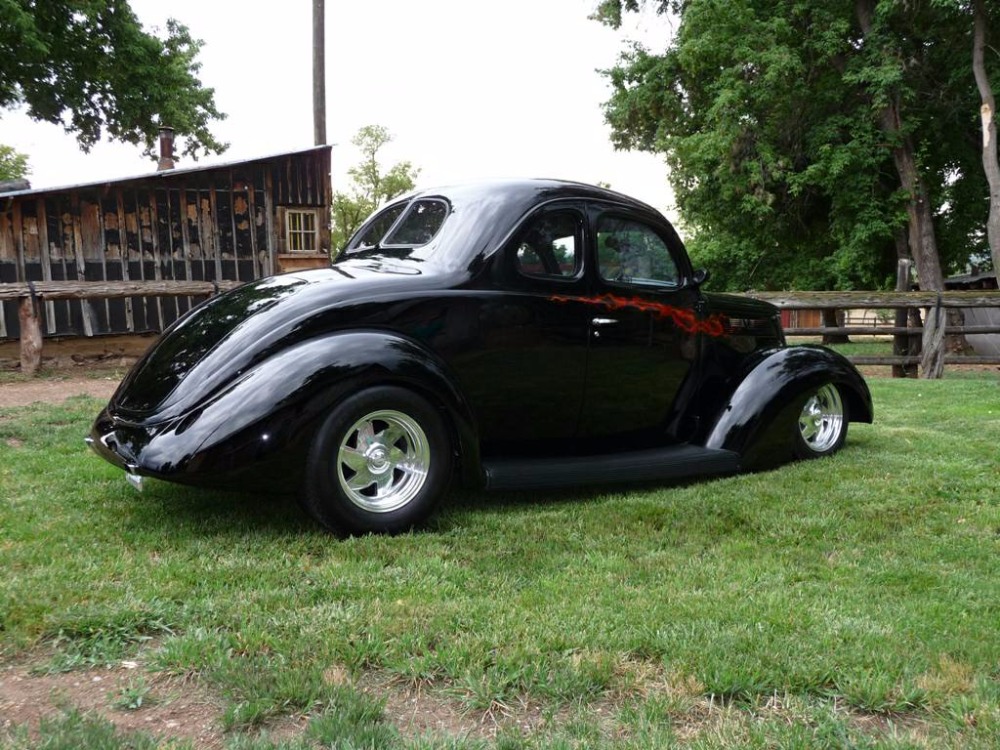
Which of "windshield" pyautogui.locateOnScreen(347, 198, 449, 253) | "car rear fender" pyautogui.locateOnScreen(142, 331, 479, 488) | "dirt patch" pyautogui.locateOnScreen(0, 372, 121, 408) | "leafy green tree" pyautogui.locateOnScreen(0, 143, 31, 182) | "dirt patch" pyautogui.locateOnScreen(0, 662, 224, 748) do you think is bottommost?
"dirt patch" pyautogui.locateOnScreen(0, 372, 121, 408)

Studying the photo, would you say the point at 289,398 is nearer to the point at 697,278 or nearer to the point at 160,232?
the point at 697,278

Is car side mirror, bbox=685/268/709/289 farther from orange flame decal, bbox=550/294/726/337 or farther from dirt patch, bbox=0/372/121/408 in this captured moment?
dirt patch, bbox=0/372/121/408

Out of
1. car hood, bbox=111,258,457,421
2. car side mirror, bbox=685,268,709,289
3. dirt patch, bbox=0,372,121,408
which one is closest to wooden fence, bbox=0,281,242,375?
dirt patch, bbox=0,372,121,408

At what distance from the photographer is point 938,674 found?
2.60 m

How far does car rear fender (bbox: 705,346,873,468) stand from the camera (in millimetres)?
5332

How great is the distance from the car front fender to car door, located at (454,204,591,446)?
0.53 metres

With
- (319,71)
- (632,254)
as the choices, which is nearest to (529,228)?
(632,254)

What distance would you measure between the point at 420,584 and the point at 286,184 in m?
14.9

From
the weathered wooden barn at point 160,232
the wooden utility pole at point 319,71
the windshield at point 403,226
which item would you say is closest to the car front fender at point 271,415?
the windshield at point 403,226

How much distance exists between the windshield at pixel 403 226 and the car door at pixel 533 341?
0.59 metres

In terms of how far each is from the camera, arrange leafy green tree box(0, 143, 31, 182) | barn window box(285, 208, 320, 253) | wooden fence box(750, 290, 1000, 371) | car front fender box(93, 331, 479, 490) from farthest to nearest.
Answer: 1. leafy green tree box(0, 143, 31, 182)
2. barn window box(285, 208, 320, 253)
3. wooden fence box(750, 290, 1000, 371)
4. car front fender box(93, 331, 479, 490)

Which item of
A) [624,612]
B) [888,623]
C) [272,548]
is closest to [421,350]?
[272,548]

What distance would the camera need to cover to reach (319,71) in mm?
17609

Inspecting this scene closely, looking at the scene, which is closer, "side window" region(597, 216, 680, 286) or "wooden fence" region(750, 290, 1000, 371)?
"side window" region(597, 216, 680, 286)
